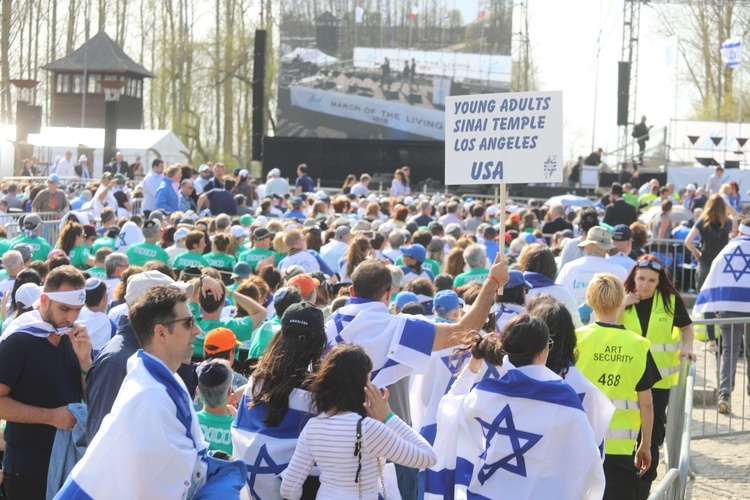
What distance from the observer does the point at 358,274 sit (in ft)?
18.5

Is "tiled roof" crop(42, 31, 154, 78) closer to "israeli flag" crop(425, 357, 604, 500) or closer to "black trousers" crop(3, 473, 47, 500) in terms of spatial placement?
"black trousers" crop(3, 473, 47, 500)

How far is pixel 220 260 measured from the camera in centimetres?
1063

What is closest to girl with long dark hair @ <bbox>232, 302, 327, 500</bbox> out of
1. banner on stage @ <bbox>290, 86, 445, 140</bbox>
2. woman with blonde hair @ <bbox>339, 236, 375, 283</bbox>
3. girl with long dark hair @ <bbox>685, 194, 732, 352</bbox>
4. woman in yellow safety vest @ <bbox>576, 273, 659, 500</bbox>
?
woman in yellow safety vest @ <bbox>576, 273, 659, 500</bbox>

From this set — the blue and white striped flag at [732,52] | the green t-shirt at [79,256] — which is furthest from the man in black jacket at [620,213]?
the blue and white striped flag at [732,52]

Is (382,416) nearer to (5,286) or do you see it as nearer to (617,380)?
(617,380)

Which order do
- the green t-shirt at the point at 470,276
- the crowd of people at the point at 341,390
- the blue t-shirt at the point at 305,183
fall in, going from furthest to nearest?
the blue t-shirt at the point at 305,183
the green t-shirt at the point at 470,276
the crowd of people at the point at 341,390

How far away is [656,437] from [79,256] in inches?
257

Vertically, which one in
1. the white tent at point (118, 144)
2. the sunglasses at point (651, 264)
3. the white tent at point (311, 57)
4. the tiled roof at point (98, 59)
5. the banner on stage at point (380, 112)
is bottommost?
the sunglasses at point (651, 264)

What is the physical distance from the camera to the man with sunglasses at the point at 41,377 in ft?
16.5

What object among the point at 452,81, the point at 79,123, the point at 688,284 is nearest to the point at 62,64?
the point at 79,123

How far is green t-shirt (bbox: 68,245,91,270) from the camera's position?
1109 centimetres

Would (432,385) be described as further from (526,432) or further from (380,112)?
(380,112)

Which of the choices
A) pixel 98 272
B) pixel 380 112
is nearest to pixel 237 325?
pixel 98 272

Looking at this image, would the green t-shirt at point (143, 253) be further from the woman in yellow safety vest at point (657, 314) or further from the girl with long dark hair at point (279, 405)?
the girl with long dark hair at point (279, 405)
